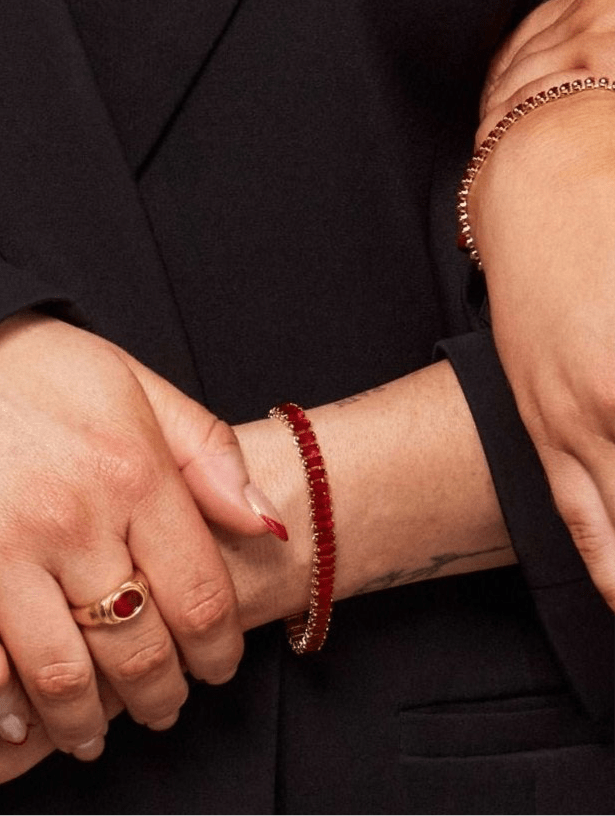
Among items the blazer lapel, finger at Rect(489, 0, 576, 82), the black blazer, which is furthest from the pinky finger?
finger at Rect(489, 0, 576, 82)

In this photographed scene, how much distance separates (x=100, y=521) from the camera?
73cm

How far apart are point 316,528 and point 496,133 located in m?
0.36

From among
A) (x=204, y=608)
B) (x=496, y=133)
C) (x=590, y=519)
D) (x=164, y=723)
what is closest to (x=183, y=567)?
(x=204, y=608)

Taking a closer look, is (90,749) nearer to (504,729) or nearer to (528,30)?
(504,729)

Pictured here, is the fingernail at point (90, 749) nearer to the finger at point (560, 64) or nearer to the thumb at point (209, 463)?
the thumb at point (209, 463)

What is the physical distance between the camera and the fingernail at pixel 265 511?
2.62ft

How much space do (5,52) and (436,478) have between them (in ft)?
1.61

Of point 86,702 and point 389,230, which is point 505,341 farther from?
point 86,702

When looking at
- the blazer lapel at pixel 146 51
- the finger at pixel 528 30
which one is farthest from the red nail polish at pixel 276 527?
the finger at pixel 528 30

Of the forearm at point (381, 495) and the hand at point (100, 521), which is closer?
the hand at point (100, 521)

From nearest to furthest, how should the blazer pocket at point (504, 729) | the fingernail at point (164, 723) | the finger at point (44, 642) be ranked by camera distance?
1. the finger at point (44, 642)
2. the fingernail at point (164, 723)
3. the blazer pocket at point (504, 729)

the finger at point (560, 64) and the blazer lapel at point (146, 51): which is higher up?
the blazer lapel at point (146, 51)

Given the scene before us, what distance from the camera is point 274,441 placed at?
0.87m

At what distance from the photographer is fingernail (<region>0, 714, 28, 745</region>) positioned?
0.77 m
